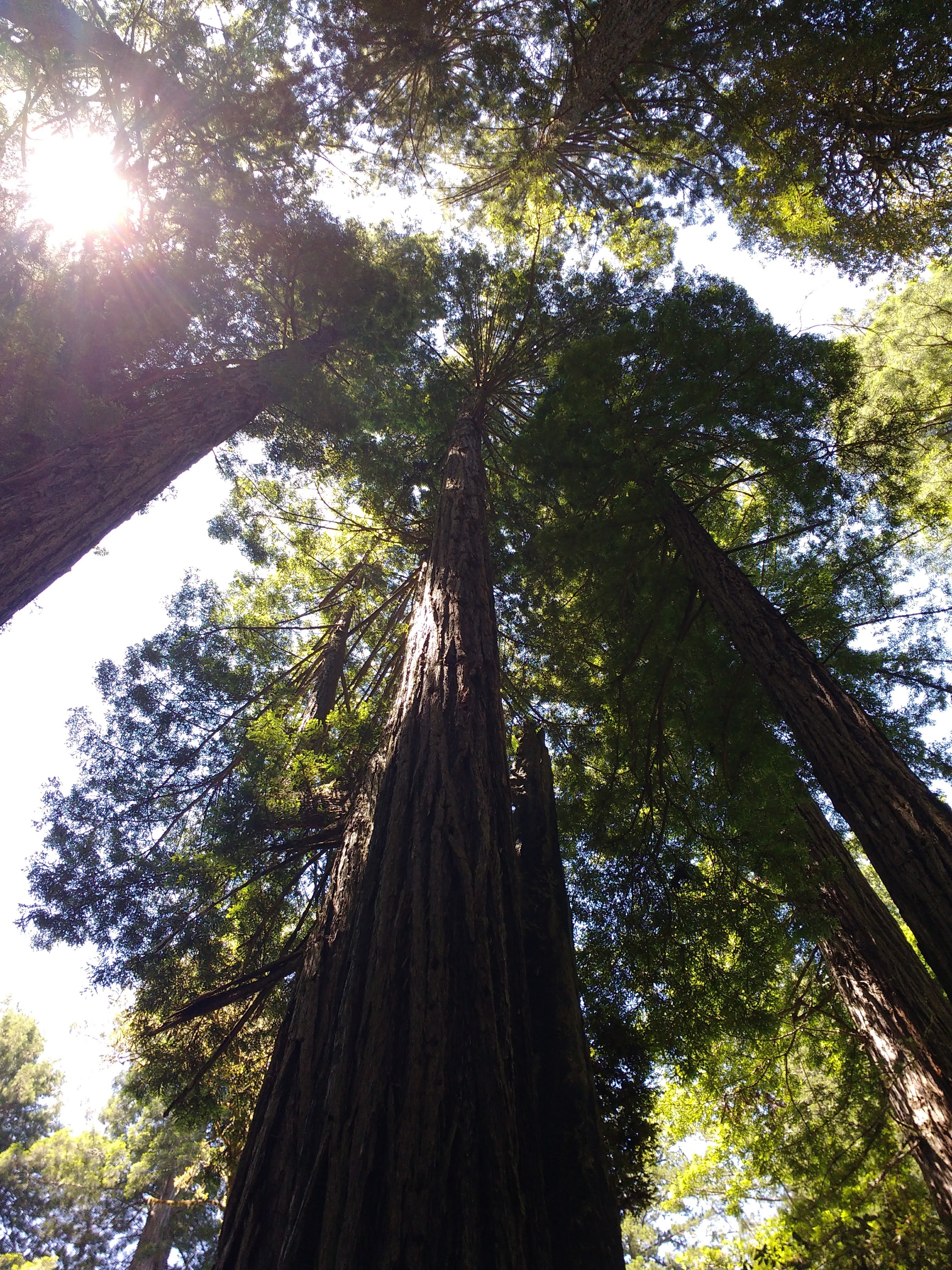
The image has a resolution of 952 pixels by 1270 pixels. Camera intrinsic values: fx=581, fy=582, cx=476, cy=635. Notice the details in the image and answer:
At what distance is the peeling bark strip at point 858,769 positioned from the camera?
312cm

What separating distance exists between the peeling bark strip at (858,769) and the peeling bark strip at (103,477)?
198 inches

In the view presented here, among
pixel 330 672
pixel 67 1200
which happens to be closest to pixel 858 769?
pixel 330 672

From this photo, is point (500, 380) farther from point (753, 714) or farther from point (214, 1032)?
point (214, 1032)

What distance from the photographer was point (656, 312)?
18.3 ft

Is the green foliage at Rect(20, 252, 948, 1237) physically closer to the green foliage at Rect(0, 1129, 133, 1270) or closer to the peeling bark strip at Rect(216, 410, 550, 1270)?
the peeling bark strip at Rect(216, 410, 550, 1270)

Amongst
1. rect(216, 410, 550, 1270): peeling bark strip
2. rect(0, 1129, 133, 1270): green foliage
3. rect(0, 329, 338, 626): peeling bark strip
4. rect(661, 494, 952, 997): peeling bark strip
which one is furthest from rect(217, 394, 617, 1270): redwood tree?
rect(0, 1129, 133, 1270): green foliage

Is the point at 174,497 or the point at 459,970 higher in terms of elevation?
the point at 174,497

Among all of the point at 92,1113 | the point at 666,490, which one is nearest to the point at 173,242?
the point at 666,490

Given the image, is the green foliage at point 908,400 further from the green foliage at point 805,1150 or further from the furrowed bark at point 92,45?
the furrowed bark at point 92,45

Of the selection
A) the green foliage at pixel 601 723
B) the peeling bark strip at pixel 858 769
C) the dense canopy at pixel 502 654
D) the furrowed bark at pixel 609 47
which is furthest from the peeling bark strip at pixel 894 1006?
the furrowed bark at pixel 609 47

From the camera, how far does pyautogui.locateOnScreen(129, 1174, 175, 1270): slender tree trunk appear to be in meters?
12.1

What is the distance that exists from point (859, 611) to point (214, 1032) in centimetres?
722

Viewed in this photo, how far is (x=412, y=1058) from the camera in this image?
1751 mm

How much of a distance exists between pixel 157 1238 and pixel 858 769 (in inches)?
688
